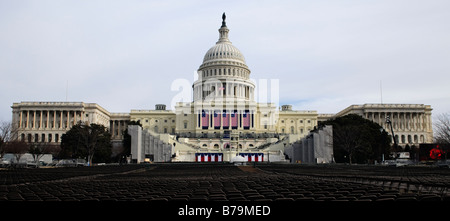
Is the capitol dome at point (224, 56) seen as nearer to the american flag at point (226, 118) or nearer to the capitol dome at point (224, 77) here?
the capitol dome at point (224, 77)

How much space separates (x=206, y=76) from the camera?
13438 centimetres

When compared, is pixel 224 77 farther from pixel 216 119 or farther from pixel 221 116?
pixel 216 119

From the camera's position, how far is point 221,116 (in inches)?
4786

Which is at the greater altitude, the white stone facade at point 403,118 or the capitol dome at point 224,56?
the capitol dome at point 224,56

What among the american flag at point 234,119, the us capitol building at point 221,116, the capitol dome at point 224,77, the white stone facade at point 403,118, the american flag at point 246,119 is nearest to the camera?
the us capitol building at point 221,116

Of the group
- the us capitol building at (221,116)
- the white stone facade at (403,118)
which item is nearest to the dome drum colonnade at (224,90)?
the us capitol building at (221,116)

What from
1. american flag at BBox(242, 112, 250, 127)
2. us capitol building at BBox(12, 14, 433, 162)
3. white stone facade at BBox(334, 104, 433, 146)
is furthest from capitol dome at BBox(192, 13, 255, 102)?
white stone facade at BBox(334, 104, 433, 146)

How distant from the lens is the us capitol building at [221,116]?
117 meters

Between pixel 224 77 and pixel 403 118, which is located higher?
pixel 224 77

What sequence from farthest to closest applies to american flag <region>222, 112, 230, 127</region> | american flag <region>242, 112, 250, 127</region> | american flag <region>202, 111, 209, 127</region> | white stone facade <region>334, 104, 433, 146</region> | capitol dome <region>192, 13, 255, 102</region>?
capitol dome <region>192, 13, 255, 102</region> < white stone facade <region>334, 104, 433, 146</region> < american flag <region>242, 112, 250, 127</region> < american flag <region>222, 112, 230, 127</region> < american flag <region>202, 111, 209, 127</region>

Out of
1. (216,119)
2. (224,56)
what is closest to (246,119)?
(216,119)

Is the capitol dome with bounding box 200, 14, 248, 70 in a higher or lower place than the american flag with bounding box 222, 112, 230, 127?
higher

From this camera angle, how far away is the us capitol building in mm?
117438

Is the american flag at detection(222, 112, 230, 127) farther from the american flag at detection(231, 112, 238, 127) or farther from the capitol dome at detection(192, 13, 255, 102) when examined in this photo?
the capitol dome at detection(192, 13, 255, 102)
